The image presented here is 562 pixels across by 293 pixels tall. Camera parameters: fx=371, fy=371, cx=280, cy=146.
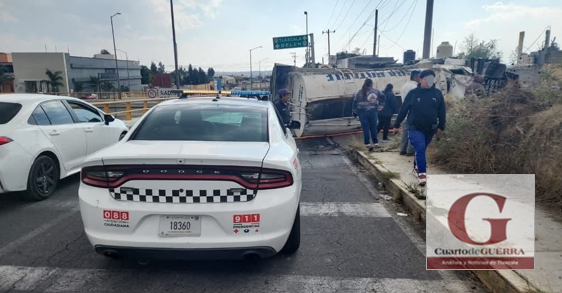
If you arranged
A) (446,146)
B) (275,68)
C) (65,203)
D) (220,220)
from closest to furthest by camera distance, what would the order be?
(220,220)
(65,203)
(446,146)
(275,68)

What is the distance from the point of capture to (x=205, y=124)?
3.85 metres

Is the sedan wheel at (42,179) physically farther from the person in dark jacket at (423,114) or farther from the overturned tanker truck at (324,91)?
the overturned tanker truck at (324,91)

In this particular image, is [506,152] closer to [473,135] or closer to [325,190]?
[473,135]

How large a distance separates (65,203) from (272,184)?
386cm

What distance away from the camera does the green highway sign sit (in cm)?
2471

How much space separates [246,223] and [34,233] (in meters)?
2.90

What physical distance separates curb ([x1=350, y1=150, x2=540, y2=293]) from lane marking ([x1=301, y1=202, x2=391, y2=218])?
1.18 ft

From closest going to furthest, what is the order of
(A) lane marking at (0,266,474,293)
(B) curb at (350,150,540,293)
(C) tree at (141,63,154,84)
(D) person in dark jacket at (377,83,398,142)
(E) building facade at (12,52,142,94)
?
1. (B) curb at (350,150,540,293)
2. (A) lane marking at (0,266,474,293)
3. (D) person in dark jacket at (377,83,398,142)
4. (E) building facade at (12,52,142,94)
5. (C) tree at (141,63,154,84)

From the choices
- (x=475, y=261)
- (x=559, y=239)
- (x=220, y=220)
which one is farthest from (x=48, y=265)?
(x=559, y=239)

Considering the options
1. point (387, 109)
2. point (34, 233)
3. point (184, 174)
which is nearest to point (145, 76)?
point (387, 109)

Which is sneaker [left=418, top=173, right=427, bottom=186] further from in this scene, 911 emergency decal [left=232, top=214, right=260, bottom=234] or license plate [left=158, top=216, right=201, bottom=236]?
license plate [left=158, top=216, right=201, bottom=236]

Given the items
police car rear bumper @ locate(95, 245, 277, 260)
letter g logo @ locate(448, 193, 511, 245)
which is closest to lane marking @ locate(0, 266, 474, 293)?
police car rear bumper @ locate(95, 245, 277, 260)

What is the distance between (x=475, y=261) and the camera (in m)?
3.36

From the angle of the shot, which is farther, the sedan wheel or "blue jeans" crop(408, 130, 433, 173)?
"blue jeans" crop(408, 130, 433, 173)
